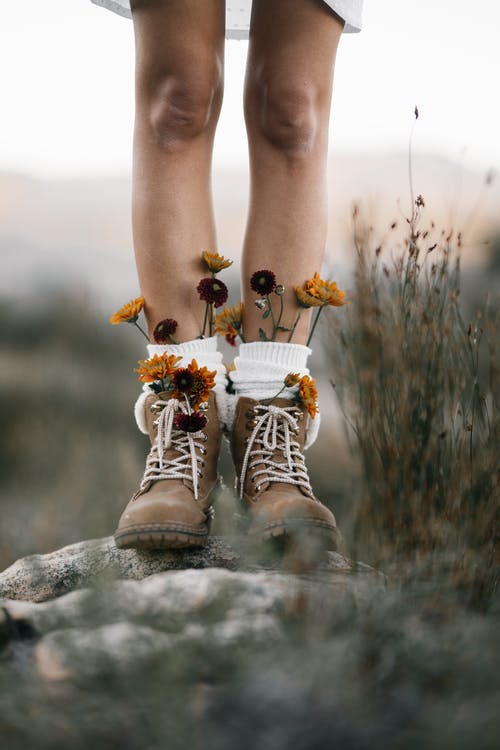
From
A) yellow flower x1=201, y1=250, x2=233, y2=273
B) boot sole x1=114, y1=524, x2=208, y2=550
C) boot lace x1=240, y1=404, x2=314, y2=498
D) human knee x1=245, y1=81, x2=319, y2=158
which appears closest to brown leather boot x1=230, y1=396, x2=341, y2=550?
boot lace x1=240, y1=404, x2=314, y2=498

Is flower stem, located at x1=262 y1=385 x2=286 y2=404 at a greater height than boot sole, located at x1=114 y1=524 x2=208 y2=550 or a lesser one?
greater

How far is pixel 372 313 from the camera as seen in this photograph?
3.56ft

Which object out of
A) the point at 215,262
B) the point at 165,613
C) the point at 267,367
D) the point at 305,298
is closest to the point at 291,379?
the point at 267,367

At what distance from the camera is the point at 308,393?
134cm

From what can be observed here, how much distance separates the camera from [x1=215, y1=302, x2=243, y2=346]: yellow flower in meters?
1.41

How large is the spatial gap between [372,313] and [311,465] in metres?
0.84

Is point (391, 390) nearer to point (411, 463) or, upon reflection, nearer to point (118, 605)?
point (411, 463)

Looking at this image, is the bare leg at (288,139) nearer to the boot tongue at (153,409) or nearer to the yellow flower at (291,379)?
the yellow flower at (291,379)

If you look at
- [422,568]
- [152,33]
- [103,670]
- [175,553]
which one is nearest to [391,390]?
[422,568]

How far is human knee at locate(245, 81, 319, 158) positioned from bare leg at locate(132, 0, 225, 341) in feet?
0.29

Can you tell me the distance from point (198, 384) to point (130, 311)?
20cm

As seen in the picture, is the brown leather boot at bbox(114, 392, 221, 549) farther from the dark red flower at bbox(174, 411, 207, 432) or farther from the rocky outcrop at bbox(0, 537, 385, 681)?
the rocky outcrop at bbox(0, 537, 385, 681)

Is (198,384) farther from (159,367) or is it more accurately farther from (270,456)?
(270,456)

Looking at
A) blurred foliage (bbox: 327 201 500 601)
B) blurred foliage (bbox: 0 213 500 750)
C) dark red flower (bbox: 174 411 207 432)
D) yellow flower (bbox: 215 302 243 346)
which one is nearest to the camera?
blurred foliage (bbox: 0 213 500 750)
